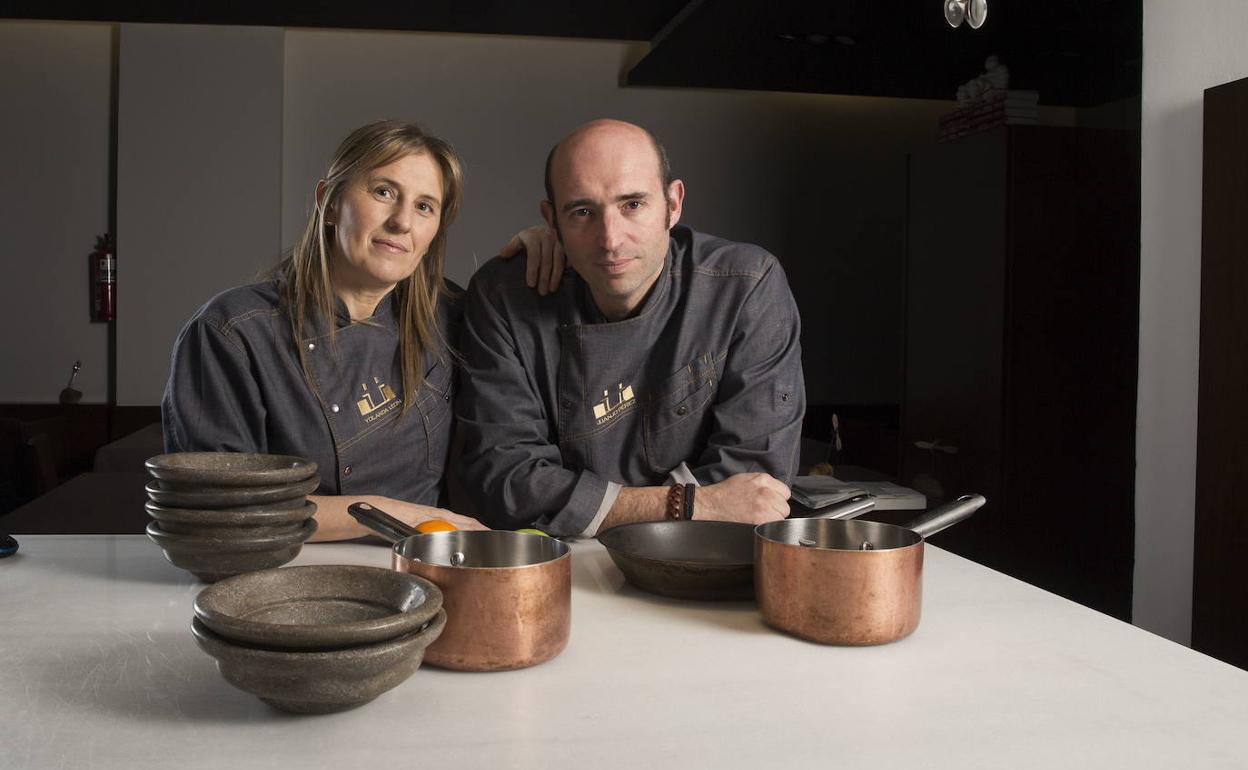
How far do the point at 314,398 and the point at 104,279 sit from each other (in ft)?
11.4

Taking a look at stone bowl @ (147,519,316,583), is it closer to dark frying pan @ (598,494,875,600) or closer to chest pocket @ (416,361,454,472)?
dark frying pan @ (598,494,875,600)

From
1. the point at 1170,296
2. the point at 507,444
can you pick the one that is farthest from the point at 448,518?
the point at 1170,296

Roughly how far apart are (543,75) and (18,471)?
2.73 meters

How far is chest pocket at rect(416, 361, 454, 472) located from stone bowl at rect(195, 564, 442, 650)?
881 mm

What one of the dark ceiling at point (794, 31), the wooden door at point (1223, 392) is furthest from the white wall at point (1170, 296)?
the dark ceiling at point (794, 31)

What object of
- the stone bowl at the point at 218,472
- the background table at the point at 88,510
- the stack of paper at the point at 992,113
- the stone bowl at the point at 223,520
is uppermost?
the stack of paper at the point at 992,113

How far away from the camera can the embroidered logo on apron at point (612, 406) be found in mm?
1816

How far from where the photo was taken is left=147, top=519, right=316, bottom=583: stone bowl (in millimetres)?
1115

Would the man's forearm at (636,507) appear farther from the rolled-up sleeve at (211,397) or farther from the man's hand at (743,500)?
the rolled-up sleeve at (211,397)

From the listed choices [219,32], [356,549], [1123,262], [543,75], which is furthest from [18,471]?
[1123,262]

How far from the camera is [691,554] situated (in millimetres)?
1253

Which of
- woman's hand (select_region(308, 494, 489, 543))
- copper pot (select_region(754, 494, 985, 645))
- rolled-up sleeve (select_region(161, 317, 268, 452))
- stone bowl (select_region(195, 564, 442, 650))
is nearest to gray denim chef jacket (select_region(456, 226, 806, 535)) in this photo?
woman's hand (select_region(308, 494, 489, 543))

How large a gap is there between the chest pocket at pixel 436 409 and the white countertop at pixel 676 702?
0.69 meters

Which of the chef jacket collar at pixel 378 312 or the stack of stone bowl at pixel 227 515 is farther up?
the chef jacket collar at pixel 378 312
